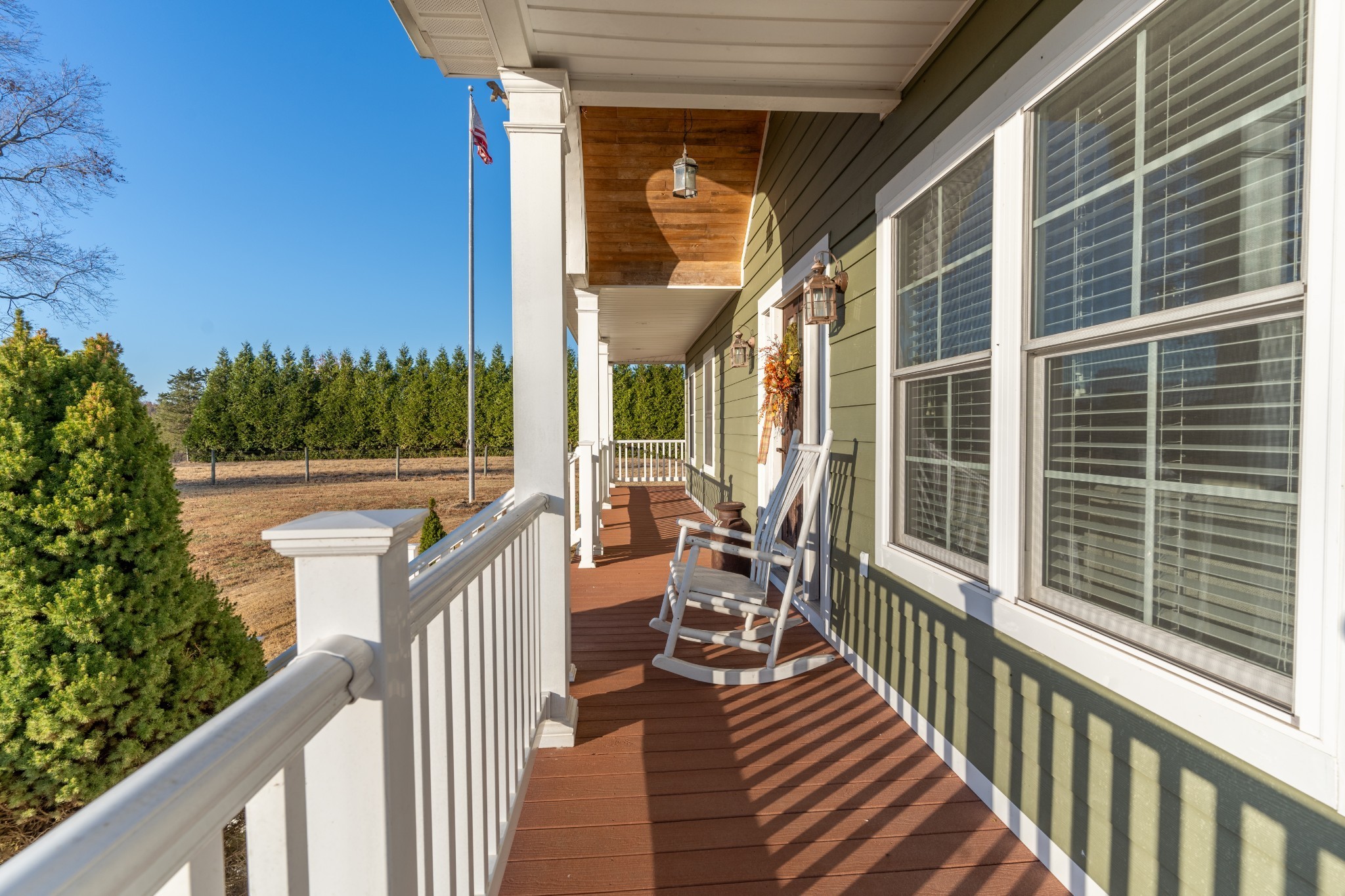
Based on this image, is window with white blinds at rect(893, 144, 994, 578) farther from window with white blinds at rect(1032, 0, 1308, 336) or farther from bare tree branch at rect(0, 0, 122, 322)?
bare tree branch at rect(0, 0, 122, 322)

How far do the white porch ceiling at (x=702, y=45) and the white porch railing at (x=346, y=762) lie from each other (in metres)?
1.66

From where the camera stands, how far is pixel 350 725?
813mm

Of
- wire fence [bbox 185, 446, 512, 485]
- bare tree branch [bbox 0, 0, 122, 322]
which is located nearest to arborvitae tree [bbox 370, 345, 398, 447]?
wire fence [bbox 185, 446, 512, 485]

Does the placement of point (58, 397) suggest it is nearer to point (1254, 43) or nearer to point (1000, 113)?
point (1000, 113)

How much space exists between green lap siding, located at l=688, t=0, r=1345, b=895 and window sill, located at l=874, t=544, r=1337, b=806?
0.11 ft

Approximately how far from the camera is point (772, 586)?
4.61 m

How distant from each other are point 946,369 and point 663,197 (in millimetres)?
3727

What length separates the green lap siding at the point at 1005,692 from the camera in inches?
47.9

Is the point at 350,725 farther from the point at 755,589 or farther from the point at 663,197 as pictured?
the point at 663,197

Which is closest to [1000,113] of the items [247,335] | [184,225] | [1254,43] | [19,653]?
[1254,43]

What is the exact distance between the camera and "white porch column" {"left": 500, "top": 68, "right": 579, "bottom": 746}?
2.45 meters

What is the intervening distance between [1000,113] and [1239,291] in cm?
98

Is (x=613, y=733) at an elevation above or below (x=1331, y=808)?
below

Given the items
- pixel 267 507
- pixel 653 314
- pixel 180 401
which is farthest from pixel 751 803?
pixel 180 401
